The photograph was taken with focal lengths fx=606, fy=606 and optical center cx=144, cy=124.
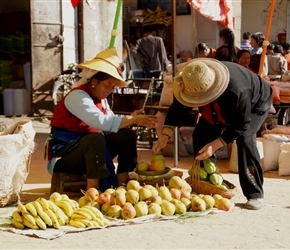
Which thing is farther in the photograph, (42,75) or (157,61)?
(157,61)

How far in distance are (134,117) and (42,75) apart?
22.6ft

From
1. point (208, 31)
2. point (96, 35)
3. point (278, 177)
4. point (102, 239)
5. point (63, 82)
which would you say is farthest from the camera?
point (208, 31)

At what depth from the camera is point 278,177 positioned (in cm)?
716

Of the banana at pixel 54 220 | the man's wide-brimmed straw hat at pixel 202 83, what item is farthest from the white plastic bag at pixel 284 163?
the banana at pixel 54 220

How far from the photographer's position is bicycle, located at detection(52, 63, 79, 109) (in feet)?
37.9

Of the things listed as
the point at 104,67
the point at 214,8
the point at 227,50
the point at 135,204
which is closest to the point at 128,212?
the point at 135,204

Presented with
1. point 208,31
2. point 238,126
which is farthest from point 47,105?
point 238,126

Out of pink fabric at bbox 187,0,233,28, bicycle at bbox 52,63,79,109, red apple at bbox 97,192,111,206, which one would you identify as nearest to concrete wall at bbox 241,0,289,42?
pink fabric at bbox 187,0,233,28

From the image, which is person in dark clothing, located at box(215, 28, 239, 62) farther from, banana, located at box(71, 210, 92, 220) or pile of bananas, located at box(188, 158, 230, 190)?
banana, located at box(71, 210, 92, 220)

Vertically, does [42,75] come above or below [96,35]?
below

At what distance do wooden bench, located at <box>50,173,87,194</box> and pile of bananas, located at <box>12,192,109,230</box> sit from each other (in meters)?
0.83

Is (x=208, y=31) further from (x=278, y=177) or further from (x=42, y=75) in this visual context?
(x=278, y=177)

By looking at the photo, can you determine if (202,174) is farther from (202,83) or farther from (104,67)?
(104,67)

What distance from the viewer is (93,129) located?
5.50m
